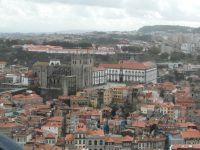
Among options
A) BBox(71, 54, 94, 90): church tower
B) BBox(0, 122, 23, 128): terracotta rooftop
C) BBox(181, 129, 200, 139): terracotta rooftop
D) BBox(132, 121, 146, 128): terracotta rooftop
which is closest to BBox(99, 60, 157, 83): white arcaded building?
BBox(71, 54, 94, 90): church tower

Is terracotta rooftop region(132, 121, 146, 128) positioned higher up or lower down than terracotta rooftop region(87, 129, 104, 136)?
lower down

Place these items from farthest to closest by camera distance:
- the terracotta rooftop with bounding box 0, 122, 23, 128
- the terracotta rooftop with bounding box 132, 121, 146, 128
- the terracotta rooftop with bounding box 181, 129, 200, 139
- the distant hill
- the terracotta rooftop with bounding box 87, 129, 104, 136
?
the distant hill → the terracotta rooftop with bounding box 132, 121, 146, 128 → the terracotta rooftop with bounding box 181, 129, 200, 139 → the terracotta rooftop with bounding box 0, 122, 23, 128 → the terracotta rooftop with bounding box 87, 129, 104, 136

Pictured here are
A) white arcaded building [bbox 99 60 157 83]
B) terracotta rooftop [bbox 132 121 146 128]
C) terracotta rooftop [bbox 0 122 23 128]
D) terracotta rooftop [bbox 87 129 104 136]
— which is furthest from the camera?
white arcaded building [bbox 99 60 157 83]

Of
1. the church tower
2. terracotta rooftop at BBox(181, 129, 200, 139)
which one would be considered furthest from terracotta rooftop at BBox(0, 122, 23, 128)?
the church tower

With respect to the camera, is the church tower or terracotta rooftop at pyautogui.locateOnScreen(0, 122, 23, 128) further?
the church tower

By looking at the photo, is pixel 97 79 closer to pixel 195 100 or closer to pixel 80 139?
pixel 195 100

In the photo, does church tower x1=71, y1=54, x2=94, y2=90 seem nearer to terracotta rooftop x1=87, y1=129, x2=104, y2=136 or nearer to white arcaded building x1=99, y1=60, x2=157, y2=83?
white arcaded building x1=99, y1=60, x2=157, y2=83

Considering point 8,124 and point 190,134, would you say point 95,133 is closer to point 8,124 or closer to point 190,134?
point 8,124

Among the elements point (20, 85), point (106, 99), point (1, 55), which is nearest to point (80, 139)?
point (106, 99)

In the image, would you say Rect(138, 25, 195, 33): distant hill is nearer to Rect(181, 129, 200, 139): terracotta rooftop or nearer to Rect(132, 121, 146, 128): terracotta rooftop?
Rect(132, 121, 146, 128): terracotta rooftop

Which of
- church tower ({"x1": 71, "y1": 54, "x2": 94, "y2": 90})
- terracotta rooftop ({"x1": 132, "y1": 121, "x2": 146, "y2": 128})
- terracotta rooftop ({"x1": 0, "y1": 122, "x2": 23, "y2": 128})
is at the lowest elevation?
terracotta rooftop ({"x1": 132, "y1": 121, "x2": 146, "y2": 128})

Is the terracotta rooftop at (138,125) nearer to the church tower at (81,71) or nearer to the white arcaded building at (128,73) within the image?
the church tower at (81,71)

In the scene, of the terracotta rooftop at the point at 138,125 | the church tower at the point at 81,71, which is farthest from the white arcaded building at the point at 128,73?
the terracotta rooftop at the point at 138,125
